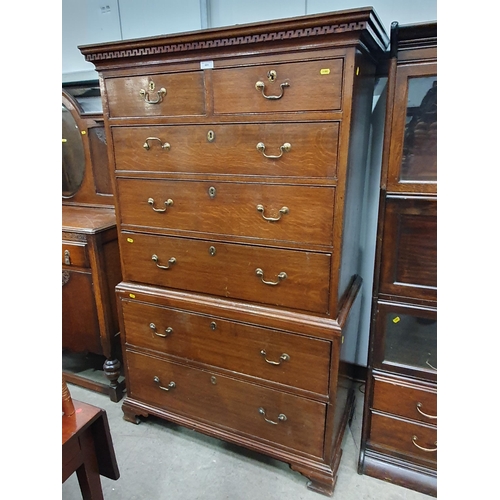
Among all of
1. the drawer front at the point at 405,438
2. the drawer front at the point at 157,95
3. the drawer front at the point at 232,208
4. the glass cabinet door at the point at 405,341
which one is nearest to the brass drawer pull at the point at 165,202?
the drawer front at the point at 232,208

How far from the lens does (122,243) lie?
5.19 feet

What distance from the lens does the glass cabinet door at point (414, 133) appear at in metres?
1.16

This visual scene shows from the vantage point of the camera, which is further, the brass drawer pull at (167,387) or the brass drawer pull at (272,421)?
the brass drawer pull at (167,387)

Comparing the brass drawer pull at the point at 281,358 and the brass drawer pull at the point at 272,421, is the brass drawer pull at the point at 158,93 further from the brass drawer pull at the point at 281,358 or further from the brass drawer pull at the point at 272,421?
the brass drawer pull at the point at 272,421

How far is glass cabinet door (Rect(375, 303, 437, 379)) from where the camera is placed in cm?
137

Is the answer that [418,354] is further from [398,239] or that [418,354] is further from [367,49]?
[367,49]

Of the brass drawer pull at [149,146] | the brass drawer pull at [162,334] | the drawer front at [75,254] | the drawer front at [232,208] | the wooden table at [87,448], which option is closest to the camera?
the wooden table at [87,448]

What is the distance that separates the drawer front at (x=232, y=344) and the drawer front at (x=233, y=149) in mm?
600

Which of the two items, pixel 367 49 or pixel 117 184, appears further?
pixel 117 184

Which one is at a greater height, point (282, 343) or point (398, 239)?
point (398, 239)

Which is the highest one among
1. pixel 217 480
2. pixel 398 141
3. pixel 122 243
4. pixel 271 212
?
pixel 398 141

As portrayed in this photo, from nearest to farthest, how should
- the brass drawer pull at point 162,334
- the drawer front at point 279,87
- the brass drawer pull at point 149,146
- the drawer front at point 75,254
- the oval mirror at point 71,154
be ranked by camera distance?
1. the drawer front at point 279,87
2. the brass drawer pull at point 149,146
3. the brass drawer pull at point 162,334
4. the drawer front at point 75,254
5. the oval mirror at point 71,154

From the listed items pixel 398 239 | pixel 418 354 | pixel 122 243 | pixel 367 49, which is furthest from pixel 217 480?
pixel 367 49
